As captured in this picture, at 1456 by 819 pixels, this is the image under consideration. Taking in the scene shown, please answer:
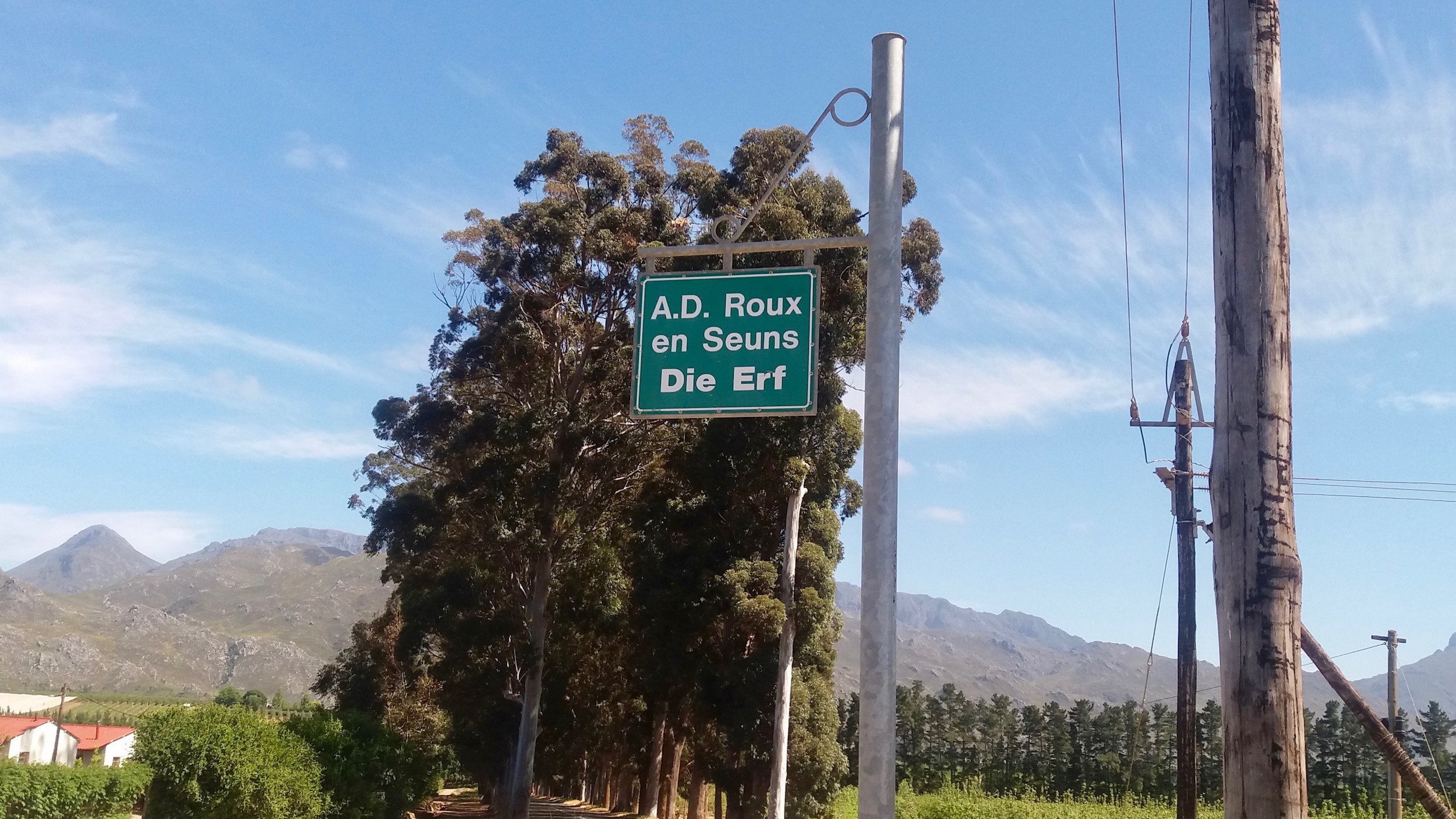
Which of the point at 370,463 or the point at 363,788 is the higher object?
the point at 370,463

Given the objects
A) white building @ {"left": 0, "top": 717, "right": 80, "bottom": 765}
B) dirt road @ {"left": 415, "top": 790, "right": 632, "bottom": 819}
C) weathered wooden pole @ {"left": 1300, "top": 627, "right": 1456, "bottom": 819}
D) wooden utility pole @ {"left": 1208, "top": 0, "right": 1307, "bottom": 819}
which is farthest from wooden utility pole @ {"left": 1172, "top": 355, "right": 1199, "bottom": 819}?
white building @ {"left": 0, "top": 717, "right": 80, "bottom": 765}

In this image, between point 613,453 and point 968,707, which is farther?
point 968,707

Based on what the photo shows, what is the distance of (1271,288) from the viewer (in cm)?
496

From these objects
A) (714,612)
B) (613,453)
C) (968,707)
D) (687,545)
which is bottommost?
(968,707)

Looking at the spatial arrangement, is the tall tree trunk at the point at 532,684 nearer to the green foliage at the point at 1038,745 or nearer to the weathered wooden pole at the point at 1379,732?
the green foliage at the point at 1038,745

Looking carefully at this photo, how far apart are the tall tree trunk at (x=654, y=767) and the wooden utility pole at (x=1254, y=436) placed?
95.4 ft

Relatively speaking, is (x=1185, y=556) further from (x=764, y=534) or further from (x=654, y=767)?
(x=654, y=767)

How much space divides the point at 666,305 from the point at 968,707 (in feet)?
187

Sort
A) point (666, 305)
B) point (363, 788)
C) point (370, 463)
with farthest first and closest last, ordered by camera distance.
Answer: point (370, 463) < point (363, 788) < point (666, 305)

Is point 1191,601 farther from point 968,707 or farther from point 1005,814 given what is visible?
point 968,707

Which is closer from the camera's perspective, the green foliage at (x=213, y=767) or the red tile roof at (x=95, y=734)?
the green foliage at (x=213, y=767)

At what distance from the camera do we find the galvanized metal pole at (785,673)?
21.4 meters

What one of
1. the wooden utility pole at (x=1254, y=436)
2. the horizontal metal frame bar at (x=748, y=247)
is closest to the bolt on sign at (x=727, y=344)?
the horizontal metal frame bar at (x=748, y=247)

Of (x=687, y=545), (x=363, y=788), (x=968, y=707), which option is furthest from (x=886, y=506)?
(x=968, y=707)
